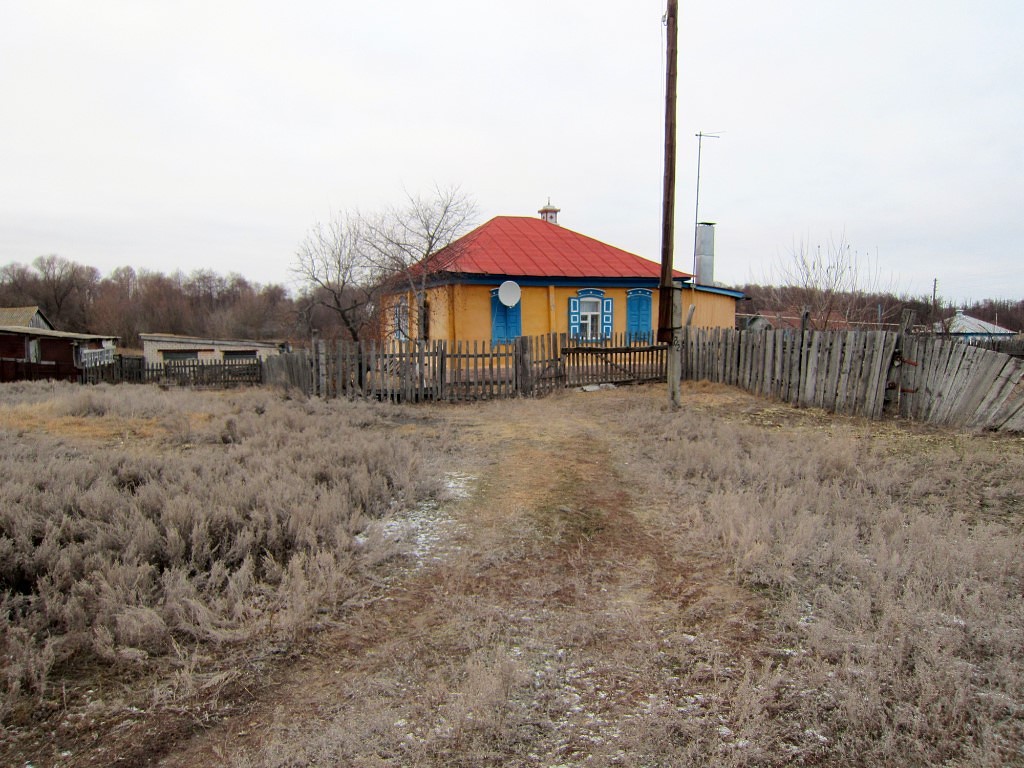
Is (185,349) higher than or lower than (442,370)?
lower

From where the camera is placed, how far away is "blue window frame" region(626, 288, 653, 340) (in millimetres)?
20234

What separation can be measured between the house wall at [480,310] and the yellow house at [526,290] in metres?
0.03

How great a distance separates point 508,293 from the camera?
17.9 m

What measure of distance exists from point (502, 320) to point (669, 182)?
8.55m

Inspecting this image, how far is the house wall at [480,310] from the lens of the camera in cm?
1819

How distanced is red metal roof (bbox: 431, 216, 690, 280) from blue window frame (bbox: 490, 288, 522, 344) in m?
0.93

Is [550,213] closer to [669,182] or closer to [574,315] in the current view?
[574,315]

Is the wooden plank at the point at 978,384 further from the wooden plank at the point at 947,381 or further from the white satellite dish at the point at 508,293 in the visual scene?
the white satellite dish at the point at 508,293

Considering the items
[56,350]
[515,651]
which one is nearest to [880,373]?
[515,651]

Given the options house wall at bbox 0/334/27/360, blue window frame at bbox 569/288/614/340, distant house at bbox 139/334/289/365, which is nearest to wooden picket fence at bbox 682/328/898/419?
blue window frame at bbox 569/288/614/340

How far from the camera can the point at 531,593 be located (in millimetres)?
3869

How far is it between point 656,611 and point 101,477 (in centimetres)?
508

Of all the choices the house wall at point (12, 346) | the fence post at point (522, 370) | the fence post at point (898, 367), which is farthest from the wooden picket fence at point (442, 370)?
the house wall at point (12, 346)

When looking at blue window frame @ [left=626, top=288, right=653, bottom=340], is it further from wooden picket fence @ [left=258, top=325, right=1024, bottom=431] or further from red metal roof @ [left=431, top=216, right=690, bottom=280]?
wooden picket fence @ [left=258, top=325, right=1024, bottom=431]
